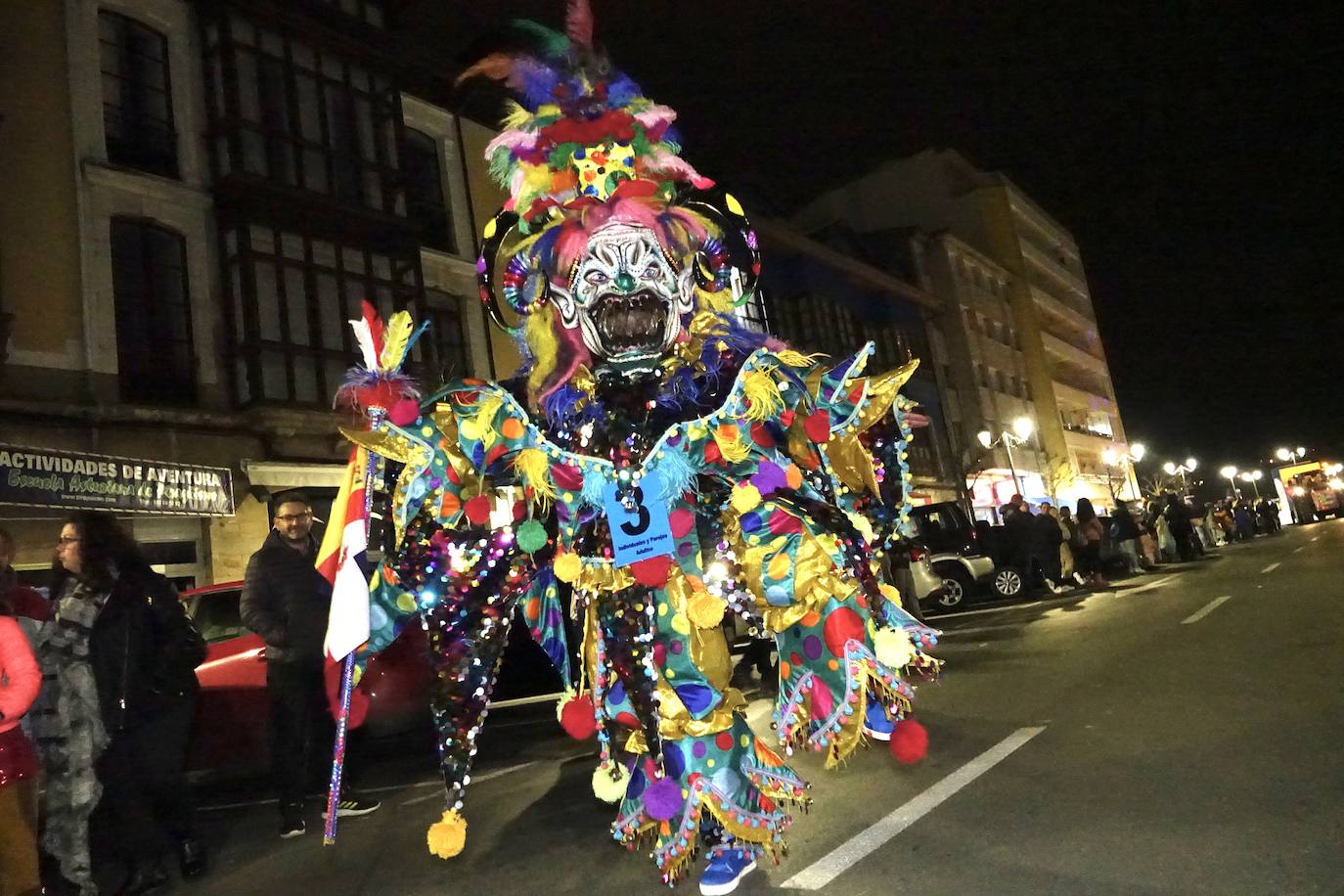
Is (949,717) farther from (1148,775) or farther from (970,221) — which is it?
(970,221)

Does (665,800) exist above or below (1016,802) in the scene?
above

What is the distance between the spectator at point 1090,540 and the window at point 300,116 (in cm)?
1236

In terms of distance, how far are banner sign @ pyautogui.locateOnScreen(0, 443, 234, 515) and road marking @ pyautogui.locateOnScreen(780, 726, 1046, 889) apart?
27.5 feet

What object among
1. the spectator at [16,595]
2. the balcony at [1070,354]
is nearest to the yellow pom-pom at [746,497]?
the spectator at [16,595]

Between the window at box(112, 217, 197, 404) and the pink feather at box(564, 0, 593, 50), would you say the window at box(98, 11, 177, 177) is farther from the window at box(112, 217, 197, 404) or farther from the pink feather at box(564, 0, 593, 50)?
the pink feather at box(564, 0, 593, 50)

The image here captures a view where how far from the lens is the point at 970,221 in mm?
38906

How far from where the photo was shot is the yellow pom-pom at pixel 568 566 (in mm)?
2965

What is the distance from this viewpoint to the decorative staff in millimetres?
3121

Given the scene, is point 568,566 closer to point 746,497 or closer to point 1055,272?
point 746,497

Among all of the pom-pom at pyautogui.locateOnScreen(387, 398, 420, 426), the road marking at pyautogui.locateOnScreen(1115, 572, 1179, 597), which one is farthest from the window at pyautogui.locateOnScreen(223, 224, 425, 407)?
the road marking at pyautogui.locateOnScreen(1115, 572, 1179, 597)

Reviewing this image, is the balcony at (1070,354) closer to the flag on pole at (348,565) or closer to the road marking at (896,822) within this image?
the road marking at (896,822)

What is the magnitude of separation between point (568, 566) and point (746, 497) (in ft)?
2.12

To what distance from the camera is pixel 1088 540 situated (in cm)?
1358

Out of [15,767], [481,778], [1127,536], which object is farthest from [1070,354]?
[15,767]
